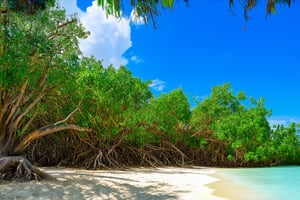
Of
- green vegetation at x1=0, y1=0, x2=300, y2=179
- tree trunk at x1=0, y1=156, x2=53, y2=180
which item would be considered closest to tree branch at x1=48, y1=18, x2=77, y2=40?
green vegetation at x1=0, y1=0, x2=300, y2=179

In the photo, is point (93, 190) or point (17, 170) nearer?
point (93, 190)

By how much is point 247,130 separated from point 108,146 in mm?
5596

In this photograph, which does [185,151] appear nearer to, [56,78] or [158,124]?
Result: [158,124]

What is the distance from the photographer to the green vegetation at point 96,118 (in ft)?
20.6

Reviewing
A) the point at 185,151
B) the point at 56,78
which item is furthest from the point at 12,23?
the point at 185,151

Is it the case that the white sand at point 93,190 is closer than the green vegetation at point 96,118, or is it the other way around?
the white sand at point 93,190

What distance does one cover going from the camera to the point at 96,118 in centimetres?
1051

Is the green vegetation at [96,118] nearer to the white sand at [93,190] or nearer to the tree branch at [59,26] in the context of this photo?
the tree branch at [59,26]

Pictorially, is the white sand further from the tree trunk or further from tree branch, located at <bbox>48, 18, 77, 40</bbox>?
tree branch, located at <bbox>48, 18, 77, 40</bbox>

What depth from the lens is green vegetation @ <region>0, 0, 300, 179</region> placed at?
20.6ft

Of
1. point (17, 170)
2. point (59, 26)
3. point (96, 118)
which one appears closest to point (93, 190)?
point (17, 170)

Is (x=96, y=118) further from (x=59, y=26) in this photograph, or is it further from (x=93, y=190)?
(x=93, y=190)

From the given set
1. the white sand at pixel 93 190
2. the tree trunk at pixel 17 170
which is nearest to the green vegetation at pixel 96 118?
the tree trunk at pixel 17 170

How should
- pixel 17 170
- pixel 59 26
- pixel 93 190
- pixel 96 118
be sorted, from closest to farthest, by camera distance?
pixel 93 190 → pixel 17 170 → pixel 59 26 → pixel 96 118
